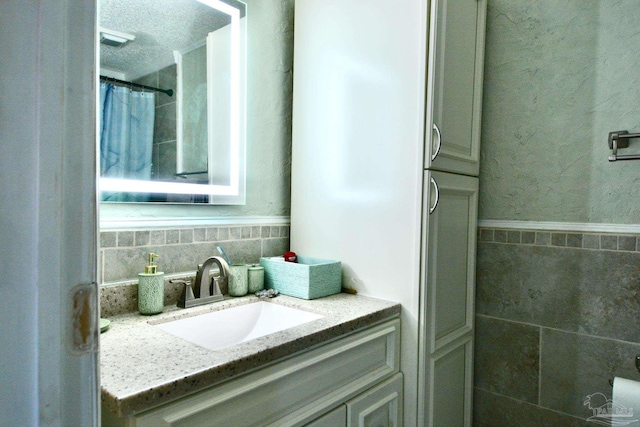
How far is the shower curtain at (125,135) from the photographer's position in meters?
1.09

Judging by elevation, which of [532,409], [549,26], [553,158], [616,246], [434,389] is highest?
[549,26]

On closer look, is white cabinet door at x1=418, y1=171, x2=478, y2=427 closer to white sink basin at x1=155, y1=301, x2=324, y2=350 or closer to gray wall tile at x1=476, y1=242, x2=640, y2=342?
gray wall tile at x1=476, y1=242, x2=640, y2=342

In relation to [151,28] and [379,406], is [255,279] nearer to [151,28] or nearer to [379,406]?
[379,406]

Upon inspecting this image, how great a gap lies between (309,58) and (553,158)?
1017mm

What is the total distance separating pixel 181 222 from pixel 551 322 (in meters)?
1.41

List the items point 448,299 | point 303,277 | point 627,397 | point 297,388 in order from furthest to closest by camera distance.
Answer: point 448,299
point 303,277
point 627,397
point 297,388

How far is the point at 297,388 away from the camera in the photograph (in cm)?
91

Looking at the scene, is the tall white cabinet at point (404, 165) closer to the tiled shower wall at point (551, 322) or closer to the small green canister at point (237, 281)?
the tiled shower wall at point (551, 322)

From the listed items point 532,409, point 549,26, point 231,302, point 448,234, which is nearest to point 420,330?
point 448,234

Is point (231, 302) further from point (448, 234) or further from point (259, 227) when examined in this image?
point (448, 234)

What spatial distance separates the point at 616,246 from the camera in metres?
1.35

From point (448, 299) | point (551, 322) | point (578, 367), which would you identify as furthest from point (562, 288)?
point (448, 299)

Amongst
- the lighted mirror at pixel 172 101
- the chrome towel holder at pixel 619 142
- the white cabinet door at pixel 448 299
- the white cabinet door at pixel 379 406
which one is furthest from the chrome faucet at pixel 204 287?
the chrome towel holder at pixel 619 142

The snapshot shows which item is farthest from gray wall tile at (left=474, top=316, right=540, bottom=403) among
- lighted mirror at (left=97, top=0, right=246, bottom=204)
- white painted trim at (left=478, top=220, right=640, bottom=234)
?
lighted mirror at (left=97, top=0, right=246, bottom=204)
